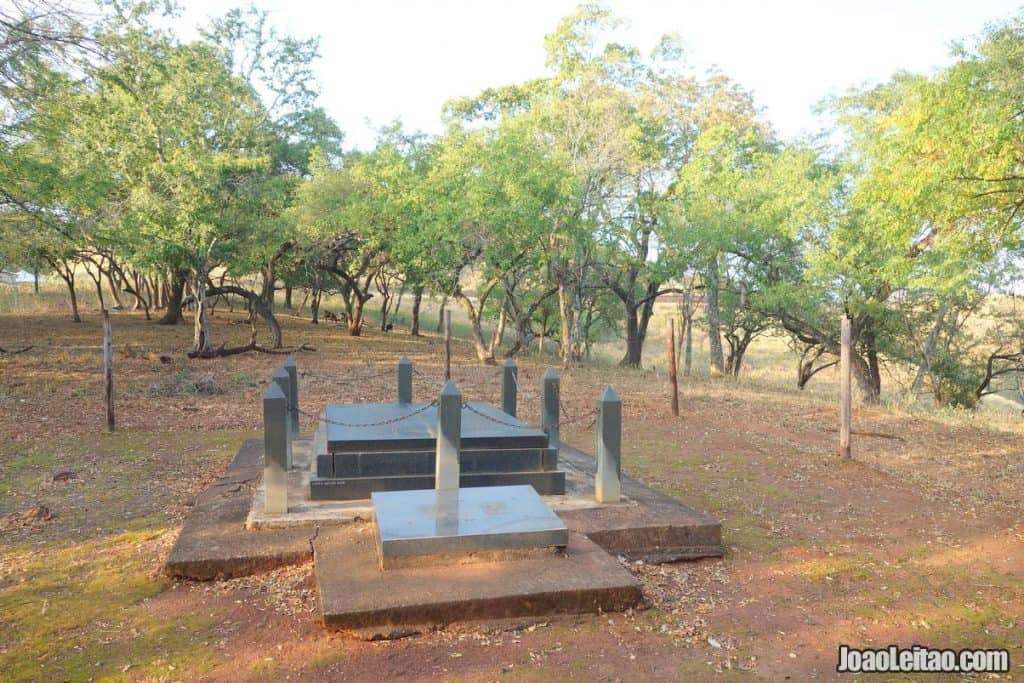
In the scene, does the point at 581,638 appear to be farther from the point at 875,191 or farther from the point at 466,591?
the point at 875,191

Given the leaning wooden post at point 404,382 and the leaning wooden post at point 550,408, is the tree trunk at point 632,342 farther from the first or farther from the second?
the leaning wooden post at point 550,408

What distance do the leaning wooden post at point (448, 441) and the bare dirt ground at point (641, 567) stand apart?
1.60m

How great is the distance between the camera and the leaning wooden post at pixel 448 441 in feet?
22.0

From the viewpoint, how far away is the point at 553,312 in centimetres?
3362

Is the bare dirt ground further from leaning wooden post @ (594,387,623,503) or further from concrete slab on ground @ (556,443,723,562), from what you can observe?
leaning wooden post @ (594,387,623,503)

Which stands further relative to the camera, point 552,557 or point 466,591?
point 552,557

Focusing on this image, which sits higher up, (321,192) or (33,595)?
(321,192)

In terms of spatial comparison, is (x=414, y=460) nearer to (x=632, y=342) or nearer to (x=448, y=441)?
(x=448, y=441)

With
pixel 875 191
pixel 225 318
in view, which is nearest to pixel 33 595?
pixel 875 191

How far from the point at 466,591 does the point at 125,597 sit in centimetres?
252

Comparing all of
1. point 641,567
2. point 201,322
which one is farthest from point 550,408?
point 201,322

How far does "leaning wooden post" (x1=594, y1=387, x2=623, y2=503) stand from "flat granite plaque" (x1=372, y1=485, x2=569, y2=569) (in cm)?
101

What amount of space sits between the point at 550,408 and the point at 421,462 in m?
1.82

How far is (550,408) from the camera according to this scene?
28.2ft
